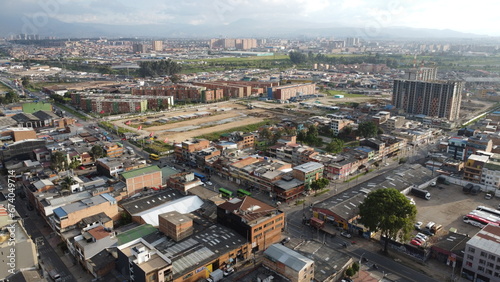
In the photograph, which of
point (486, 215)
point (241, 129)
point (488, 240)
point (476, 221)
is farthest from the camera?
point (241, 129)

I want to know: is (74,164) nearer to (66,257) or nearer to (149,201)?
(149,201)

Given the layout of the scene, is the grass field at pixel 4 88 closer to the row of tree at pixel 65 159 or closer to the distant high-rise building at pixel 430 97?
the row of tree at pixel 65 159

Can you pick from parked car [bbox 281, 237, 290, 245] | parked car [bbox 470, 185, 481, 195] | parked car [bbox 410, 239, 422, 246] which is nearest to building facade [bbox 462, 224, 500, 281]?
parked car [bbox 410, 239, 422, 246]

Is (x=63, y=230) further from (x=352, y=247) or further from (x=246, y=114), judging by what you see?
(x=246, y=114)

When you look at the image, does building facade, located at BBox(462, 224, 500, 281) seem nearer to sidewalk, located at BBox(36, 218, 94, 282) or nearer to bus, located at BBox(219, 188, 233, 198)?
bus, located at BBox(219, 188, 233, 198)

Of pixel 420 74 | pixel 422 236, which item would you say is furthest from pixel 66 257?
pixel 420 74

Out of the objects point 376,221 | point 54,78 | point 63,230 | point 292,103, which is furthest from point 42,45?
point 376,221
